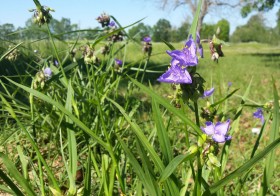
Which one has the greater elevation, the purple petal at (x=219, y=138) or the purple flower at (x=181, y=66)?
the purple flower at (x=181, y=66)

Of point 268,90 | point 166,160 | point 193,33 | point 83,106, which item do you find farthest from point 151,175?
point 268,90

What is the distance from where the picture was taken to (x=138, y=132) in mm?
811

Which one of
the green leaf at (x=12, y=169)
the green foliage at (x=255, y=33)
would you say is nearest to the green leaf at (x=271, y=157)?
the green leaf at (x=12, y=169)

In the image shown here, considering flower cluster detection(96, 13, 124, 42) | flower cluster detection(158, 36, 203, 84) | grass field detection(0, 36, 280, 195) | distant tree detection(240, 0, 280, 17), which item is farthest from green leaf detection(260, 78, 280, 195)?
distant tree detection(240, 0, 280, 17)

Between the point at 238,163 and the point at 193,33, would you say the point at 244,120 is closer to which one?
the point at 238,163

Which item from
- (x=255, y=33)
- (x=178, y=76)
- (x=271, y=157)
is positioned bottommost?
(x=271, y=157)

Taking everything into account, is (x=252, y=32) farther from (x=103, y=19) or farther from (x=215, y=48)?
(x=215, y=48)

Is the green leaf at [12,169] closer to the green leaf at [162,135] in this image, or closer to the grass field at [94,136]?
the grass field at [94,136]

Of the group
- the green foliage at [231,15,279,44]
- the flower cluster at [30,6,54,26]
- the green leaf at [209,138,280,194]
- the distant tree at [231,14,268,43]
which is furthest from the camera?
the distant tree at [231,14,268,43]

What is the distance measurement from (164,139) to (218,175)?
0.28 meters

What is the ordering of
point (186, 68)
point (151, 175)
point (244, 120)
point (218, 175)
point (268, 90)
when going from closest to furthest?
point (186, 68) → point (151, 175) → point (218, 175) → point (244, 120) → point (268, 90)

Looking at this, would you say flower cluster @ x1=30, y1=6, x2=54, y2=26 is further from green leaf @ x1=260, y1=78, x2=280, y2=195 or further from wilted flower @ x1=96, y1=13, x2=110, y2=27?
green leaf @ x1=260, y1=78, x2=280, y2=195

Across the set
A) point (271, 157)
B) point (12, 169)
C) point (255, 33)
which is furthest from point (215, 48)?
point (255, 33)

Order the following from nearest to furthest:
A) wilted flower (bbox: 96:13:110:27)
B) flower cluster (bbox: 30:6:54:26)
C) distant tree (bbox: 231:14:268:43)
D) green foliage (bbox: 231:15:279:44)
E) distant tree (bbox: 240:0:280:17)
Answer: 1. flower cluster (bbox: 30:6:54:26)
2. wilted flower (bbox: 96:13:110:27)
3. distant tree (bbox: 240:0:280:17)
4. green foliage (bbox: 231:15:279:44)
5. distant tree (bbox: 231:14:268:43)
